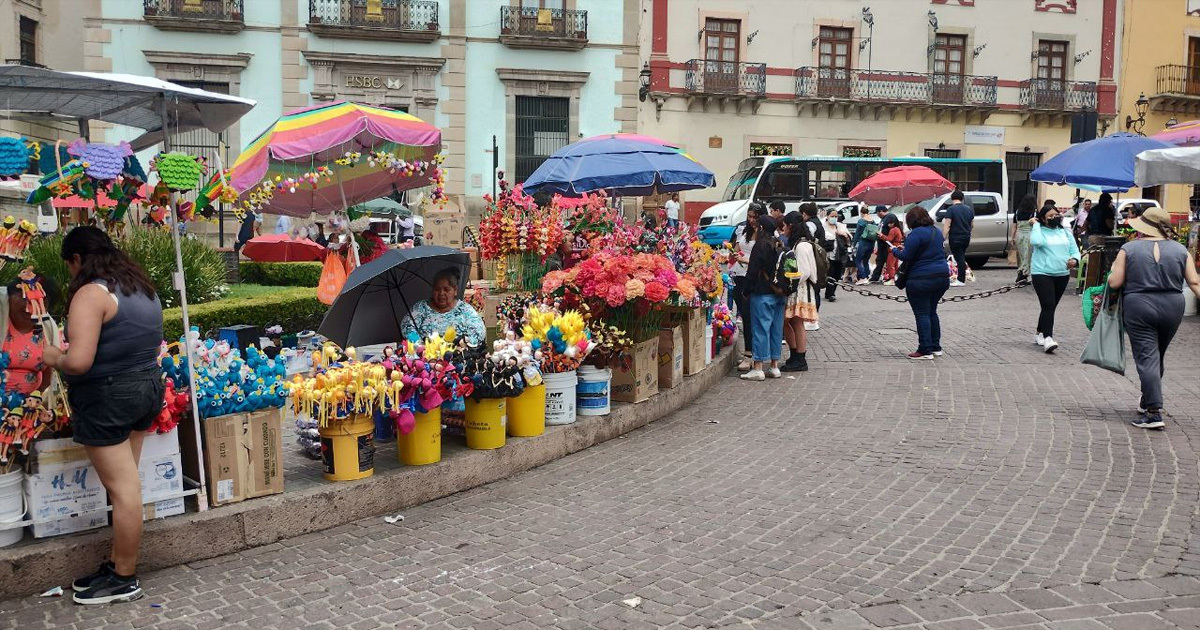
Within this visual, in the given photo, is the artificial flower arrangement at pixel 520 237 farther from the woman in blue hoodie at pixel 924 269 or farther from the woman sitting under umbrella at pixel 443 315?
the woman in blue hoodie at pixel 924 269

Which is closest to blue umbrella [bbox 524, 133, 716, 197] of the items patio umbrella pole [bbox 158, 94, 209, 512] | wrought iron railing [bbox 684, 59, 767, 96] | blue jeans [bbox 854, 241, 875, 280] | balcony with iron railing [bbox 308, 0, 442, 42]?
patio umbrella pole [bbox 158, 94, 209, 512]

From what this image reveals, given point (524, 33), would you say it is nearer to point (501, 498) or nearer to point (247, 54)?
point (247, 54)

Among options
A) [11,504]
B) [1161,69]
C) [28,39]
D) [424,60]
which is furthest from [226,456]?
[1161,69]

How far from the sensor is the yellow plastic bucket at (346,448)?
531 cm

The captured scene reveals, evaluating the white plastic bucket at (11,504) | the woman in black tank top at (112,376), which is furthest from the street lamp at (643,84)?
the white plastic bucket at (11,504)

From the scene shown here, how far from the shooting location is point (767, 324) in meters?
9.50

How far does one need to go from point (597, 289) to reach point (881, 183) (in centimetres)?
1610

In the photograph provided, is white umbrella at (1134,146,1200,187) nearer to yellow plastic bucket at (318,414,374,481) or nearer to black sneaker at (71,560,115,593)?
yellow plastic bucket at (318,414,374,481)

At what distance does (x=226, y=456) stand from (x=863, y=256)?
16.7 metres

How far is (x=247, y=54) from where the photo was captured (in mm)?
25094

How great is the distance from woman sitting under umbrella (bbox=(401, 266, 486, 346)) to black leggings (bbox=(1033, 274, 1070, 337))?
7.00 meters

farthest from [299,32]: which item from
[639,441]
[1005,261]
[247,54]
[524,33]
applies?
[639,441]

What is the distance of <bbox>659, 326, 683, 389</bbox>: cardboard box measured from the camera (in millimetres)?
8155

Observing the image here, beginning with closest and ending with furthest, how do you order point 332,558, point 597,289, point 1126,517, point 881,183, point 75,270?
point 75,270, point 332,558, point 1126,517, point 597,289, point 881,183
